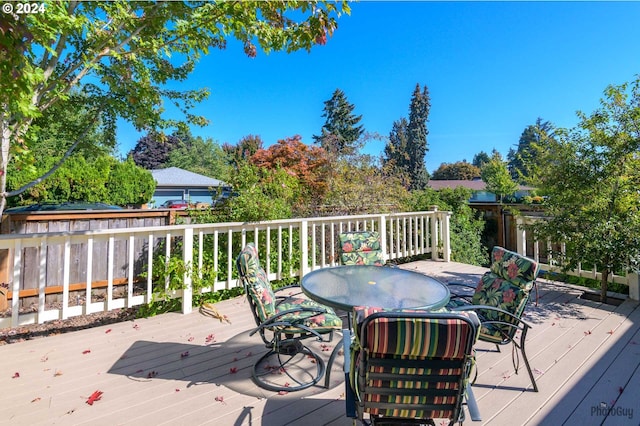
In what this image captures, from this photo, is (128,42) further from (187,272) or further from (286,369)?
(286,369)

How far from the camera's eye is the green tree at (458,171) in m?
37.0

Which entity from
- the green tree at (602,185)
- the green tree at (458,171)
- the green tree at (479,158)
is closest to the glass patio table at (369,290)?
the green tree at (602,185)

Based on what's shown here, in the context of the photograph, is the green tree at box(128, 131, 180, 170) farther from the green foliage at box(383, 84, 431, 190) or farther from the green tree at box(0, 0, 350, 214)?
the green tree at box(0, 0, 350, 214)

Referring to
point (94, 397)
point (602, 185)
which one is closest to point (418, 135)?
point (602, 185)

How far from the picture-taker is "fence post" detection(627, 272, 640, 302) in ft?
12.1

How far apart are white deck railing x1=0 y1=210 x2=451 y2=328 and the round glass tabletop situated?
66.2 inches

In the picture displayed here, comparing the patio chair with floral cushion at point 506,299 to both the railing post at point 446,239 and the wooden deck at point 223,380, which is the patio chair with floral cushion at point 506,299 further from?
the railing post at point 446,239

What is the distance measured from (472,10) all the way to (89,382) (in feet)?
27.4

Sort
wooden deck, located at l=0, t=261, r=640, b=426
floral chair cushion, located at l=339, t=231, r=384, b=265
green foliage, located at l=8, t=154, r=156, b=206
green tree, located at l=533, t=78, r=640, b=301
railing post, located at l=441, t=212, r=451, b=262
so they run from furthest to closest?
green foliage, located at l=8, t=154, r=156, b=206 → railing post, located at l=441, t=212, r=451, b=262 → floral chair cushion, located at l=339, t=231, r=384, b=265 → green tree, located at l=533, t=78, r=640, b=301 → wooden deck, located at l=0, t=261, r=640, b=426

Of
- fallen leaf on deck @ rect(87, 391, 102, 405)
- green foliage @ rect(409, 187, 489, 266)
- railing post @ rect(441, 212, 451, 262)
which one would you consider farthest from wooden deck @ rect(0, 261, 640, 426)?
green foliage @ rect(409, 187, 489, 266)

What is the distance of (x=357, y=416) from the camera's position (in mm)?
1310

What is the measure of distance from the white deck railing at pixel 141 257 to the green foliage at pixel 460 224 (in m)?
1.75

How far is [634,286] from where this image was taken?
373cm

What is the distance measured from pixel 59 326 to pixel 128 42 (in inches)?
137
